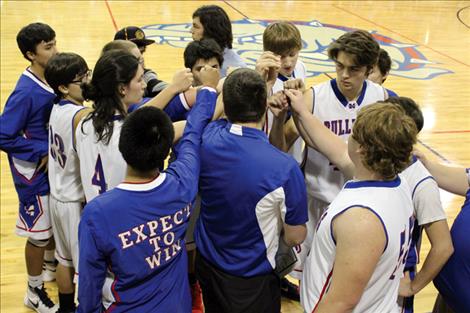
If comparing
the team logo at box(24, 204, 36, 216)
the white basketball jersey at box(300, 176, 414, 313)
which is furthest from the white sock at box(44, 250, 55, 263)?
the white basketball jersey at box(300, 176, 414, 313)

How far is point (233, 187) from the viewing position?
2.42 metres

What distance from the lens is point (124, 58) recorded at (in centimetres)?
263

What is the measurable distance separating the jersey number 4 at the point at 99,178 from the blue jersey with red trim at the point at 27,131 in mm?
978

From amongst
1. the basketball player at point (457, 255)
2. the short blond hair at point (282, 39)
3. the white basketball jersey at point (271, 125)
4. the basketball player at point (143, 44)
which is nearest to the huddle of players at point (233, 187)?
the basketball player at point (457, 255)

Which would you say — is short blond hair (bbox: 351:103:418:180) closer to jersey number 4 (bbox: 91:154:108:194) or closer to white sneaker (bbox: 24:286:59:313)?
jersey number 4 (bbox: 91:154:108:194)

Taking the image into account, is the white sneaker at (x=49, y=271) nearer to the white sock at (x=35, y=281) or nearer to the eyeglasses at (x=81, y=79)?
the white sock at (x=35, y=281)

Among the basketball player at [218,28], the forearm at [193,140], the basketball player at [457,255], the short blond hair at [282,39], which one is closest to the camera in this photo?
the forearm at [193,140]

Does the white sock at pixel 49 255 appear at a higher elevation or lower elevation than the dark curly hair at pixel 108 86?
lower

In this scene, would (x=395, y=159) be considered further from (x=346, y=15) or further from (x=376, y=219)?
(x=346, y=15)

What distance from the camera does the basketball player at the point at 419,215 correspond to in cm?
234

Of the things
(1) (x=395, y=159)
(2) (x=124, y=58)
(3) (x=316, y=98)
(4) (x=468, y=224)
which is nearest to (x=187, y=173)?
(2) (x=124, y=58)

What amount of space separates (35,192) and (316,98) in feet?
6.63

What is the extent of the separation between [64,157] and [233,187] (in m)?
1.18

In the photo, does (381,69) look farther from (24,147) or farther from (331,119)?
(24,147)
